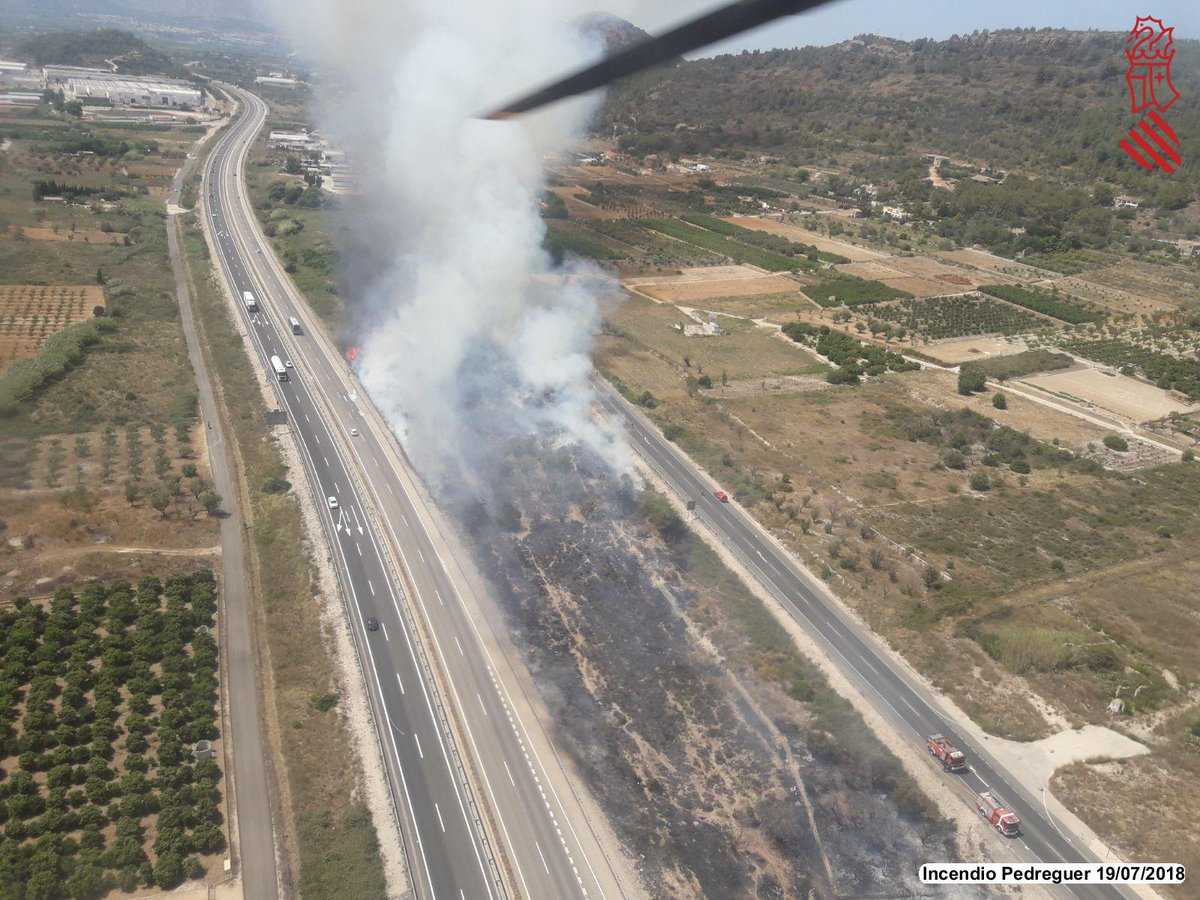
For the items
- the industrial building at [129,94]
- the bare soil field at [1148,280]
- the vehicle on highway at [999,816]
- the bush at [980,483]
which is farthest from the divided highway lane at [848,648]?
the industrial building at [129,94]

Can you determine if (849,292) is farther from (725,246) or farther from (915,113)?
(915,113)

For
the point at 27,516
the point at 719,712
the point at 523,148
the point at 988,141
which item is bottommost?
the point at 27,516

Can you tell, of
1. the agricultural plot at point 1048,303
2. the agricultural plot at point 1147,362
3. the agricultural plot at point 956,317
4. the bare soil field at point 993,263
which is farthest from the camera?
the bare soil field at point 993,263

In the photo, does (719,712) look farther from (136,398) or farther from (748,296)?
(748,296)

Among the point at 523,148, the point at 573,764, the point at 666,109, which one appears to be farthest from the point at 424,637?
the point at 666,109

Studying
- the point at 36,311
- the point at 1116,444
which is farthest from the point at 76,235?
the point at 1116,444

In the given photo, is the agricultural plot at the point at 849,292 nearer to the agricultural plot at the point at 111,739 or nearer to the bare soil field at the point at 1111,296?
the bare soil field at the point at 1111,296
